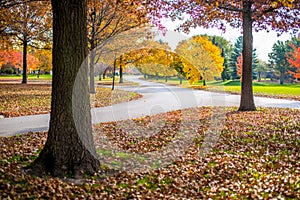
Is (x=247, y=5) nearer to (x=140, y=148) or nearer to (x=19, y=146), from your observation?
(x=140, y=148)

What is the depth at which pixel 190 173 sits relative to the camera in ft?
19.4

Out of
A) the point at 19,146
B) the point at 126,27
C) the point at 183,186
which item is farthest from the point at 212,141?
the point at 126,27

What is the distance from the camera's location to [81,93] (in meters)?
5.80

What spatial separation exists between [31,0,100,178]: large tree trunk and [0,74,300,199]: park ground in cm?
36

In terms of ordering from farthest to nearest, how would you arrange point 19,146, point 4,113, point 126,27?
point 126,27 < point 4,113 < point 19,146

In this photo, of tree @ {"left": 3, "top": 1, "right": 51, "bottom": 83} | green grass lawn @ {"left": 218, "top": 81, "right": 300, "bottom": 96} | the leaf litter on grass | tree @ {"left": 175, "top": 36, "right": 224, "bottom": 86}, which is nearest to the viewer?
the leaf litter on grass

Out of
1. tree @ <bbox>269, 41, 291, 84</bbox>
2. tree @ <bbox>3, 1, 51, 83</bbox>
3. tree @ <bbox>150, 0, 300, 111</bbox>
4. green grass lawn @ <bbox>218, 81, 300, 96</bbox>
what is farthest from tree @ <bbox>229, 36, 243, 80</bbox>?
tree @ <bbox>150, 0, 300, 111</bbox>

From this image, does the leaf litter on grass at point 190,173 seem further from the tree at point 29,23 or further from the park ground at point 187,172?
the tree at point 29,23

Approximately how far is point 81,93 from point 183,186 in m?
2.46

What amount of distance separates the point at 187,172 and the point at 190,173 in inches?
2.6

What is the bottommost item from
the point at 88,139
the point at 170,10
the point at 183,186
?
the point at 183,186

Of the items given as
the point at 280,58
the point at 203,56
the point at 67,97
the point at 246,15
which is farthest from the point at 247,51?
the point at 280,58

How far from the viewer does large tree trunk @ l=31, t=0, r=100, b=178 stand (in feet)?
18.3

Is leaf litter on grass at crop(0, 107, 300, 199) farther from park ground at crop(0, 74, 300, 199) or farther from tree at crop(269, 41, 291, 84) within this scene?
tree at crop(269, 41, 291, 84)
